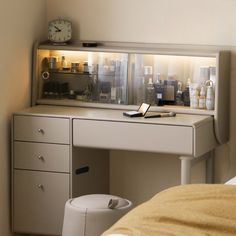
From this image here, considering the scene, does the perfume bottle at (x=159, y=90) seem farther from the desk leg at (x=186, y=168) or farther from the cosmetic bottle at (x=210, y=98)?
the desk leg at (x=186, y=168)

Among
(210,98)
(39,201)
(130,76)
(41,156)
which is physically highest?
(130,76)

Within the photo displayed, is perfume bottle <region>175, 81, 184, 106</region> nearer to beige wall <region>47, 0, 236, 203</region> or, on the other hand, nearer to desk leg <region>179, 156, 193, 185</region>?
beige wall <region>47, 0, 236, 203</region>

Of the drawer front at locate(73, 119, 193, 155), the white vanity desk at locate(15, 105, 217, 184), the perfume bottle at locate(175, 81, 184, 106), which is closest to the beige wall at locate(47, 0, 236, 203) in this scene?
the perfume bottle at locate(175, 81, 184, 106)

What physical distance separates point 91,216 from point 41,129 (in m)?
0.75

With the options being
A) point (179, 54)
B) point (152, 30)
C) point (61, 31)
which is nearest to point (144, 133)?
point (179, 54)

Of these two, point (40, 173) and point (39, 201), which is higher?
point (40, 173)

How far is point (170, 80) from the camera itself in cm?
461

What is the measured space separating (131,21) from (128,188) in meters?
1.07

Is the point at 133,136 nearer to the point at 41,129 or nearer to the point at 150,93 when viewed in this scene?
the point at 150,93

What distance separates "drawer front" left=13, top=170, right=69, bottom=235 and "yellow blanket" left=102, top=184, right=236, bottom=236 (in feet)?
4.89

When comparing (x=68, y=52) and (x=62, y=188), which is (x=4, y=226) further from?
(x=68, y=52)

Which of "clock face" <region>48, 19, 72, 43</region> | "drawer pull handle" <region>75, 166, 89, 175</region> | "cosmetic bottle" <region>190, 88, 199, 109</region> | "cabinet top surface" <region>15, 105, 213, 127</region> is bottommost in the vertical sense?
"drawer pull handle" <region>75, 166, 89, 175</region>

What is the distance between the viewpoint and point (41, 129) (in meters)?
4.48

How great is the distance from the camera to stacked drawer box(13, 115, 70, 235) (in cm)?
447
